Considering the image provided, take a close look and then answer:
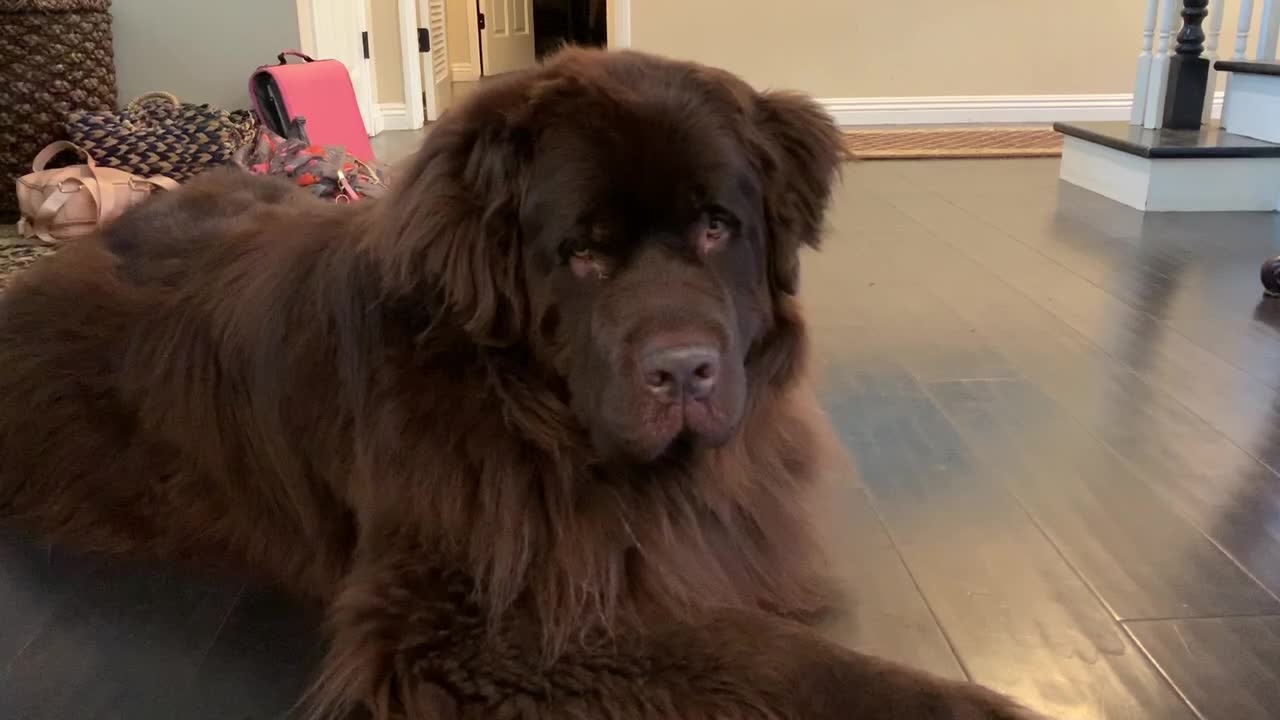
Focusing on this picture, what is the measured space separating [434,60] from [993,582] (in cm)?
651

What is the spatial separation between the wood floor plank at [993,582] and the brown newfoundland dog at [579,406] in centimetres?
23

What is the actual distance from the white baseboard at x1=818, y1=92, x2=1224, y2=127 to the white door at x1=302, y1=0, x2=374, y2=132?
322 cm

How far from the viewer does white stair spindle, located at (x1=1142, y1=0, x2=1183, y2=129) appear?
524 cm

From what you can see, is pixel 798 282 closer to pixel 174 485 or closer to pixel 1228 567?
pixel 1228 567

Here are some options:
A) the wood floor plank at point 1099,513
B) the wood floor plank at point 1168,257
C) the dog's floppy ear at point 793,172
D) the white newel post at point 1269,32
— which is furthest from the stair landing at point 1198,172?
the dog's floppy ear at point 793,172

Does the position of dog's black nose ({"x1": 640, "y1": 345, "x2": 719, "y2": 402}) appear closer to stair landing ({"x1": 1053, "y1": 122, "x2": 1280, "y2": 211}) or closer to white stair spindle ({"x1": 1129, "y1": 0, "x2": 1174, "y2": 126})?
stair landing ({"x1": 1053, "y1": 122, "x2": 1280, "y2": 211})

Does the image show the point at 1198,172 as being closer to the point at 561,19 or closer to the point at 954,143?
the point at 954,143

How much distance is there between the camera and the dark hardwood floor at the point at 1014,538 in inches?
59.4

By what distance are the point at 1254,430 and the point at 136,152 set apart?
355cm

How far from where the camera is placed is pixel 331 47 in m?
5.38

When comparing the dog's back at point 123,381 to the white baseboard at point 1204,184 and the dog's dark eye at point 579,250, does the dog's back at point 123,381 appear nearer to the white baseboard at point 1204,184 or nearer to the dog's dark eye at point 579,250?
the dog's dark eye at point 579,250

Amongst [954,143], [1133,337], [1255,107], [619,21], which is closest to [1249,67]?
[1255,107]

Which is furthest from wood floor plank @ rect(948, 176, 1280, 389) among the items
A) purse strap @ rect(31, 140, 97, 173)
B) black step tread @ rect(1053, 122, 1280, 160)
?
purse strap @ rect(31, 140, 97, 173)

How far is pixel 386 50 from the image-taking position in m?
6.88
